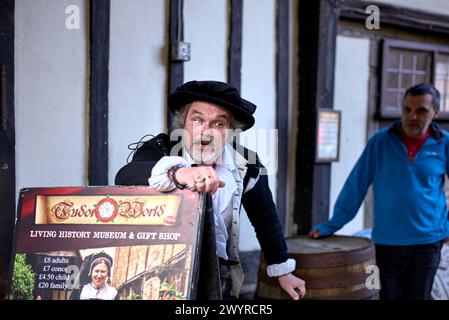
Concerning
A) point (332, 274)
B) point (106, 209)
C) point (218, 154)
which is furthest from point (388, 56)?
point (106, 209)

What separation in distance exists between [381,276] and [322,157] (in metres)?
1.15

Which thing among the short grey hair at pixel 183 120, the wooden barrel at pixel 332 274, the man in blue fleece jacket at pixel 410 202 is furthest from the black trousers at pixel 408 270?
the short grey hair at pixel 183 120

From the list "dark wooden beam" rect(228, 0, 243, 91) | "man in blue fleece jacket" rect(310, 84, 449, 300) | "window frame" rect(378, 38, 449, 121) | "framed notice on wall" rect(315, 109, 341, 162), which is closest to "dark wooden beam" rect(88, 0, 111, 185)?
"dark wooden beam" rect(228, 0, 243, 91)

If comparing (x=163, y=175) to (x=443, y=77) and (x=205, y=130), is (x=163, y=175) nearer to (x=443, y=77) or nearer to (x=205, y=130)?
(x=205, y=130)

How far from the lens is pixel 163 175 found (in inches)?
65.8

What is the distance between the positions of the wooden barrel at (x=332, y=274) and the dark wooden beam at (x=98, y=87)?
3.63ft

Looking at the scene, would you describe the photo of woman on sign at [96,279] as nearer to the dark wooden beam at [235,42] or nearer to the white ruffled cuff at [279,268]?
the white ruffled cuff at [279,268]

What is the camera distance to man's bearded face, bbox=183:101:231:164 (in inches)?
77.3

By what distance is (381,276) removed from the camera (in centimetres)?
309

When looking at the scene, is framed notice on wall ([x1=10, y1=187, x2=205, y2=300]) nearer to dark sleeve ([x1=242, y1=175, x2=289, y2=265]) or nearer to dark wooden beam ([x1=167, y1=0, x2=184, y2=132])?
dark sleeve ([x1=242, y1=175, x2=289, y2=265])

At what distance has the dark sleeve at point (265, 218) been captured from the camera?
225 cm

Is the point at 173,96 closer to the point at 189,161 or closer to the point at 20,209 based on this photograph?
the point at 189,161

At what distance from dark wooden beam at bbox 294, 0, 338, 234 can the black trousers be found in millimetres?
984

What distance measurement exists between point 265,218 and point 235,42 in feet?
5.52
